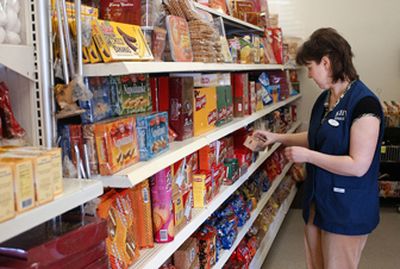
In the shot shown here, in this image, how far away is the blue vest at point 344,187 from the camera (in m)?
2.24

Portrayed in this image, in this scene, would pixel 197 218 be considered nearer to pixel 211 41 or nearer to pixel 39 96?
pixel 211 41

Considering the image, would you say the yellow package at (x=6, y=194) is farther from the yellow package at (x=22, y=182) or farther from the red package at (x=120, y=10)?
the red package at (x=120, y=10)

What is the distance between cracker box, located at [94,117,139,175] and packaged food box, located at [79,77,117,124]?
0.15 ft

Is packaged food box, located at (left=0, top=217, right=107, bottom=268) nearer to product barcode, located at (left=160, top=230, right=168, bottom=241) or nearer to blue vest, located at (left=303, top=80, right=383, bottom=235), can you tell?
product barcode, located at (left=160, top=230, right=168, bottom=241)

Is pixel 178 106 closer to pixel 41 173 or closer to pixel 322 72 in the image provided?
pixel 322 72

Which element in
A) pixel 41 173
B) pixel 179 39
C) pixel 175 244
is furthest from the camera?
pixel 179 39

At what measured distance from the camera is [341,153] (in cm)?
228

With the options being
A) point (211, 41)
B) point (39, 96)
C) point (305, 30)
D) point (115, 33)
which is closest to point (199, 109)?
point (211, 41)

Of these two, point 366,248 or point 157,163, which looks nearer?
point 157,163

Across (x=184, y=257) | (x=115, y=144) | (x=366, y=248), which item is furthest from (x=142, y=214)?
(x=366, y=248)

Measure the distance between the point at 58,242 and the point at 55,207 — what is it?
0.12 metres

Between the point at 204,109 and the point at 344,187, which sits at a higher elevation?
the point at 204,109

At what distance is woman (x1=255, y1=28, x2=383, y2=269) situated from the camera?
7.09 feet

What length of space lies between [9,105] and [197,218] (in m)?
1.06
